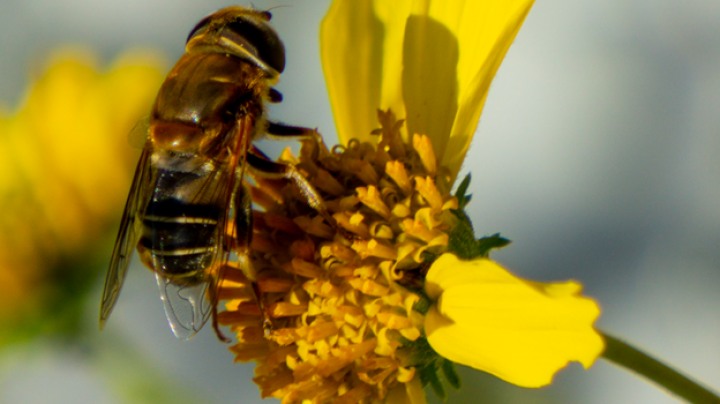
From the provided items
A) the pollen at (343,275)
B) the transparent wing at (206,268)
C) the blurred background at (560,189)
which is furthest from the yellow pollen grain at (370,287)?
the blurred background at (560,189)

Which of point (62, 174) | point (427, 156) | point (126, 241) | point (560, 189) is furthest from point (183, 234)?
point (560, 189)

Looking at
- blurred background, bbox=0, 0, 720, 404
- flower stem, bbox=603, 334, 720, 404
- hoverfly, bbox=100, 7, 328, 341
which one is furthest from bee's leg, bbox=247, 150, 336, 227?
blurred background, bbox=0, 0, 720, 404

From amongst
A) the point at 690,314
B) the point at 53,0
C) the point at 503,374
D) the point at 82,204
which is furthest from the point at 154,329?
the point at 503,374

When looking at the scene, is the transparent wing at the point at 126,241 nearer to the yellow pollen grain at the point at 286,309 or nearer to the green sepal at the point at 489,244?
the yellow pollen grain at the point at 286,309

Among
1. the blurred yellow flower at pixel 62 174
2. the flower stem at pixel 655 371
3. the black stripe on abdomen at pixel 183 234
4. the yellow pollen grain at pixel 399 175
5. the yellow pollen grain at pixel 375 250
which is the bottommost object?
the blurred yellow flower at pixel 62 174

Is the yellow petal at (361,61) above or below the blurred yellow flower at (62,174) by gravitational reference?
above

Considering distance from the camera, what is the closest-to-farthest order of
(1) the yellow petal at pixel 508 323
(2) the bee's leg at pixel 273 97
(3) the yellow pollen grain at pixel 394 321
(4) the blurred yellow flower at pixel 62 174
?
1. (1) the yellow petal at pixel 508 323
2. (3) the yellow pollen grain at pixel 394 321
3. (2) the bee's leg at pixel 273 97
4. (4) the blurred yellow flower at pixel 62 174

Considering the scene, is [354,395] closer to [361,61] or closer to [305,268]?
[305,268]
